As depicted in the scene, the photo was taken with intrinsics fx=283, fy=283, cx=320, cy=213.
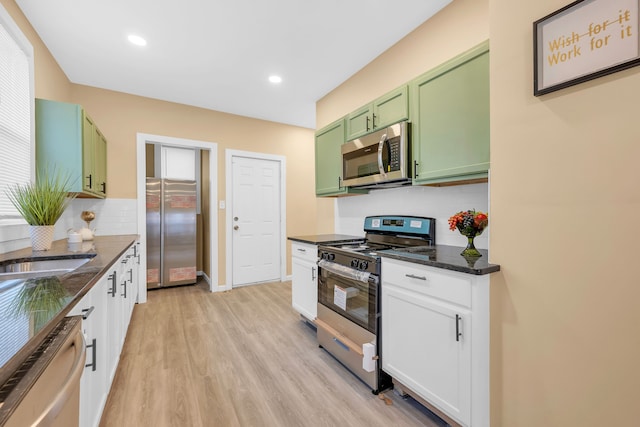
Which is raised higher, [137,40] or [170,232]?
[137,40]

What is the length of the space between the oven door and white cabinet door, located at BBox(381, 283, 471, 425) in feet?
0.30

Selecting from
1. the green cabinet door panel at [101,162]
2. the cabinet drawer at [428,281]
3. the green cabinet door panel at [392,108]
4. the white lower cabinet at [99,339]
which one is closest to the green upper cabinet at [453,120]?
the green cabinet door panel at [392,108]

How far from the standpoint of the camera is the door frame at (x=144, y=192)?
3621mm

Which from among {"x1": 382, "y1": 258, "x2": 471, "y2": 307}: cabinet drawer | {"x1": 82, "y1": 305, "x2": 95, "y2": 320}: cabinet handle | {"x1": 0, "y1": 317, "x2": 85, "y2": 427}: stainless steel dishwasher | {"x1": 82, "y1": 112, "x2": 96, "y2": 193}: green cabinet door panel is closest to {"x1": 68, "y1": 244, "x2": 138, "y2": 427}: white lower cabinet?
{"x1": 82, "y1": 305, "x2": 95, "y2": 320}: cabinet handle

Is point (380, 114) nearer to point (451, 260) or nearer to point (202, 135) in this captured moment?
point (451, 260)

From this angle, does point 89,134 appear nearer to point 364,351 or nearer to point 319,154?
point 319,154

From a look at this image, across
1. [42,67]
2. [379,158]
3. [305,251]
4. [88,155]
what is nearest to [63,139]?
[88,155]

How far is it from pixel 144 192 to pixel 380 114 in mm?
→ 3103

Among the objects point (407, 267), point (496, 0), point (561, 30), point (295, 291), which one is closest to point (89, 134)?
point (295, 291)

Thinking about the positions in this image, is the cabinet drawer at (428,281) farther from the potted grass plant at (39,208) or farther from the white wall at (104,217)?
the white wall at (104,217)

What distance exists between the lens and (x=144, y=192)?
12.0 feet

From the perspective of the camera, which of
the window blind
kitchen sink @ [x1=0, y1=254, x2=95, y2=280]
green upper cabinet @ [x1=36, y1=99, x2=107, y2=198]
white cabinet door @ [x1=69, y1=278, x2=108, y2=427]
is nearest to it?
white cabinet door @ [x1=69, y1=278, x2=108, y2=427]

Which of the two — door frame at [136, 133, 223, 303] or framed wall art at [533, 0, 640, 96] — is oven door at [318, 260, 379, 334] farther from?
door frame at [136, 133, 223, 303]

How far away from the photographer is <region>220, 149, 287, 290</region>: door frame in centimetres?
418
